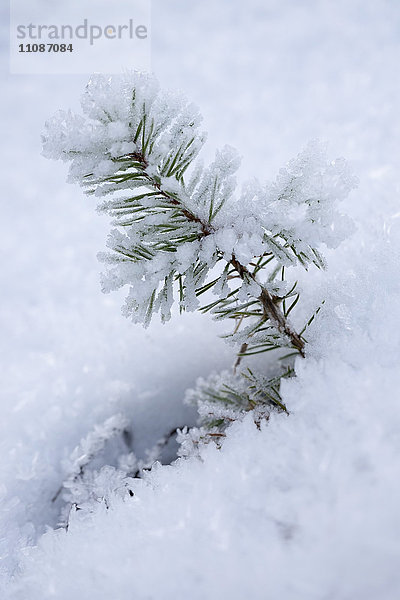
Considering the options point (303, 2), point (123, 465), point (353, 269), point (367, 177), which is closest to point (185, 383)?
point (123, 465)

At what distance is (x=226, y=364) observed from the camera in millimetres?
1051

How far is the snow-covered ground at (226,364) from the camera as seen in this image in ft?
1.61

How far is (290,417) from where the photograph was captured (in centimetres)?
61

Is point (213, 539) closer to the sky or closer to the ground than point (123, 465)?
closer to the ground

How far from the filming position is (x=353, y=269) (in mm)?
834

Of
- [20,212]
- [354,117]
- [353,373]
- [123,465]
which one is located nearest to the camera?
[353,373]

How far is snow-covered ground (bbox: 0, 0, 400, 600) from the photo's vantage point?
49 centimetres

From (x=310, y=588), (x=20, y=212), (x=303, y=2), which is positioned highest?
(x=303, y=2)

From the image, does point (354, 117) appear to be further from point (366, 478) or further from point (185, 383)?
point (366, 478)

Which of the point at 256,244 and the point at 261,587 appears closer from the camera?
the point at 261,587

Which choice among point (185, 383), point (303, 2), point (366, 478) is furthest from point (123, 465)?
point (303, 2)

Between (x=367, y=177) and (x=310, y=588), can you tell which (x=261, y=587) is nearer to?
(x=310, y=588)

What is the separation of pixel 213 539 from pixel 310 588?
110 millimetres

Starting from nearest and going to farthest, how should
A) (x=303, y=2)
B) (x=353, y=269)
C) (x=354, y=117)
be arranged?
(x=353, y=269), (x=354, y=117), (x=303, y=2)
